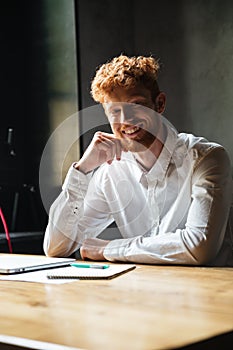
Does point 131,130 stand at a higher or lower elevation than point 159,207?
higher

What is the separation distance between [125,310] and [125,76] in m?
1.18

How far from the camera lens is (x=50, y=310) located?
124 cm

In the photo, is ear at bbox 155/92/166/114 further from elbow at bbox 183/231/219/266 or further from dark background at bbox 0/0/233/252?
dark background at bbox 0/0/233/252

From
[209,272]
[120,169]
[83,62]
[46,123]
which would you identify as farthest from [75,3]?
[209,272]

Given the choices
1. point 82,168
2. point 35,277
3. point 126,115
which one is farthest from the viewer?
point 82,168

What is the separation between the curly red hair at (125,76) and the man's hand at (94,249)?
1.74ft

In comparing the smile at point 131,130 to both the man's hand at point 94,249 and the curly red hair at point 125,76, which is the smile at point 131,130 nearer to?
the curly red hair at point 125,76

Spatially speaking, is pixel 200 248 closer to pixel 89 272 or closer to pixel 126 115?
pixel 89 272

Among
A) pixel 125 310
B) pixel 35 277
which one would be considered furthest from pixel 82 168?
pixel 125 310

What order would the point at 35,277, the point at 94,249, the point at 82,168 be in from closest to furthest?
the point at 35,277, the point at 94,249, the point at 82,168

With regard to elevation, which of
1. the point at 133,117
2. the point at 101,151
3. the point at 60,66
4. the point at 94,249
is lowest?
the point at 94,249

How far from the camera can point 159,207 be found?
7.40 ft

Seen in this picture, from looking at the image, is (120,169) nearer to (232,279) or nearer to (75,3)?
(232,279)

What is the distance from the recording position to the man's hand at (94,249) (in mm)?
2018
